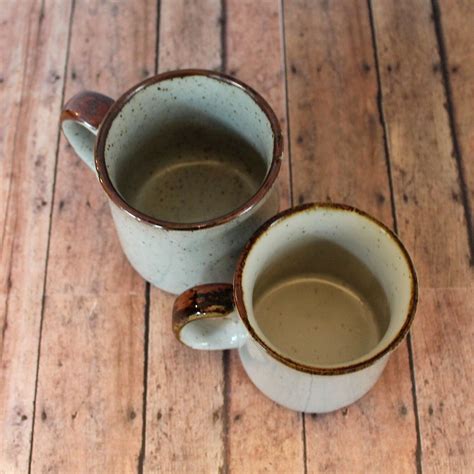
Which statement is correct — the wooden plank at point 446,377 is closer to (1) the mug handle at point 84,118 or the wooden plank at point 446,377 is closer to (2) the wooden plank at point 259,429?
(2) the wooden plank at point 259,429

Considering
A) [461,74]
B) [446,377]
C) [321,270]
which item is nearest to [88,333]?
[321,270]

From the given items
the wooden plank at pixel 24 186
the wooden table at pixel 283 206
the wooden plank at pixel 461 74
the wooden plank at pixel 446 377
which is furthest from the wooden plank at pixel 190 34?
the wooden plank at pixel 446 377

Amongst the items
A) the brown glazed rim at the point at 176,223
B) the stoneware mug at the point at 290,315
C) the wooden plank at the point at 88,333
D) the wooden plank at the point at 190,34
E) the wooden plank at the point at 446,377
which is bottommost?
the wooden plank at the point at 446,377

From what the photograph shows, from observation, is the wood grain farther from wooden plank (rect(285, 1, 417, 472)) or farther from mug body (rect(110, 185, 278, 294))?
mug body (rect(110, 185, 278, 294))

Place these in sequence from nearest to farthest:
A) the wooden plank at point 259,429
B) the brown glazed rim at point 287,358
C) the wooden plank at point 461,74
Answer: the brown glazed rim at point 287,358
the wooden plank at point 259,429
the wooden plank at point 461,74

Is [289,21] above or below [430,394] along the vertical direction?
above

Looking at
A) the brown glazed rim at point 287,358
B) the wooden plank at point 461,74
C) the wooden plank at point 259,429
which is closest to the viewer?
the brown glazed rim at point 287,358

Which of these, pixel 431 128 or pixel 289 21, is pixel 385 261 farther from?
pixel 289 21

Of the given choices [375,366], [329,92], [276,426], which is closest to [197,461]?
[276,426]

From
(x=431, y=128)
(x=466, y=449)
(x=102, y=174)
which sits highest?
(x=102, y=174)
